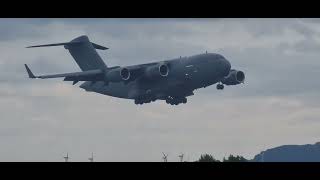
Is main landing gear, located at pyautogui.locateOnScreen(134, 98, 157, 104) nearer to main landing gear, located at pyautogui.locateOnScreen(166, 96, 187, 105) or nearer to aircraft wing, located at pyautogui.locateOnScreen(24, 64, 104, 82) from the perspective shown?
main landing gear, located at pyautogui.locateOnScreen(166, 96, 187, 105)

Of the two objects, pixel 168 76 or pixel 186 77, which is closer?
pixel 186 77

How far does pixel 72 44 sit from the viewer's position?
56562 mm

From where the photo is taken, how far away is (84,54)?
2192 inches

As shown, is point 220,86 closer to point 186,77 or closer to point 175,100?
point 186,77

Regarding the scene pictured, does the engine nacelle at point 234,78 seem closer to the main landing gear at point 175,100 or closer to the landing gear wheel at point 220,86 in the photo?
the landing gear wheel at point 220,86

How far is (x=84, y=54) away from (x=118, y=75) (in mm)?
16491

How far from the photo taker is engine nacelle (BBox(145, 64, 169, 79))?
41.2 meters

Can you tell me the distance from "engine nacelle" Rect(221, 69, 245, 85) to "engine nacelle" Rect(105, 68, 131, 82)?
587 cm

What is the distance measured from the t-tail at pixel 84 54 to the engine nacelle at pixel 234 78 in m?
15.8

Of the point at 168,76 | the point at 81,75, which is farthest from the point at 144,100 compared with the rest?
the point at 81,75

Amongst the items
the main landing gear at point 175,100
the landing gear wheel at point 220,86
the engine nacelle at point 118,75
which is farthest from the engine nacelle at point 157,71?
the landing gear wheel at point 220,86

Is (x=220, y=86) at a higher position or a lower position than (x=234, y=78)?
lower
